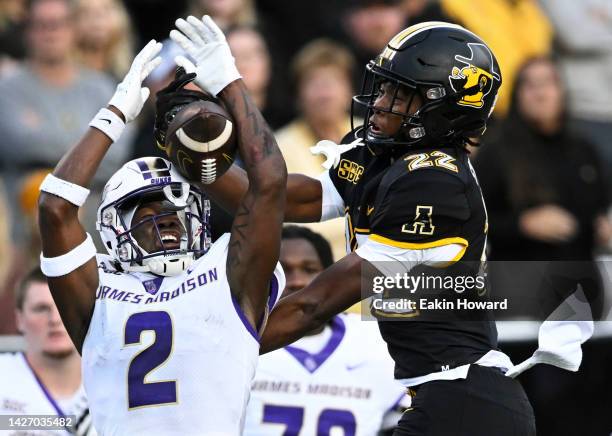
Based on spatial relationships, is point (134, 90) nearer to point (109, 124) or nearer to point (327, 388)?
point (109, 124)

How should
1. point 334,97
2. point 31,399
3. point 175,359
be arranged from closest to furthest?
point 175,359, point 31,399, point 334,97

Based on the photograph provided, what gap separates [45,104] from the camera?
8.75m

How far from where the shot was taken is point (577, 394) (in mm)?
8164

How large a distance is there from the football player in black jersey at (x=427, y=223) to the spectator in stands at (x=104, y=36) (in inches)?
163

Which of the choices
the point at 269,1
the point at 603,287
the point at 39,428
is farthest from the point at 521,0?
the point at 39,428

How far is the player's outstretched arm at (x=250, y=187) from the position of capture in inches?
185

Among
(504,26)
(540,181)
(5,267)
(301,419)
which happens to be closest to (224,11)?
(504,26)

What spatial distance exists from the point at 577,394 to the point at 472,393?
10.9 feet

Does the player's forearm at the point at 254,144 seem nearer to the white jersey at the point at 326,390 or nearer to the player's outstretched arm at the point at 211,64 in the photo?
the player's outstretched arm at the point at 211,64

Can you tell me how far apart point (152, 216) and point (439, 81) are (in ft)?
4.01

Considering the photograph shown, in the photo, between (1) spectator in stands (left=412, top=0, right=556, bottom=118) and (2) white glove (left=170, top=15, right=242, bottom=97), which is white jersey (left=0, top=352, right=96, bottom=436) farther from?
(1) spectator in stands (left=412, top=0, right=556, bottom=118)

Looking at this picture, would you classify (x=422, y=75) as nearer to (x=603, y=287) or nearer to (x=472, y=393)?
(x=472, y=393)

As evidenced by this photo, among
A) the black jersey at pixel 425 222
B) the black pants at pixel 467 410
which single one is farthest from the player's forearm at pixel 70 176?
the black pants at pixel 467 410

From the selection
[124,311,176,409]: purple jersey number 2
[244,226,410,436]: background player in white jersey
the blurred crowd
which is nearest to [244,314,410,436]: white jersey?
[244,226,410,436]: background player in white jersey
